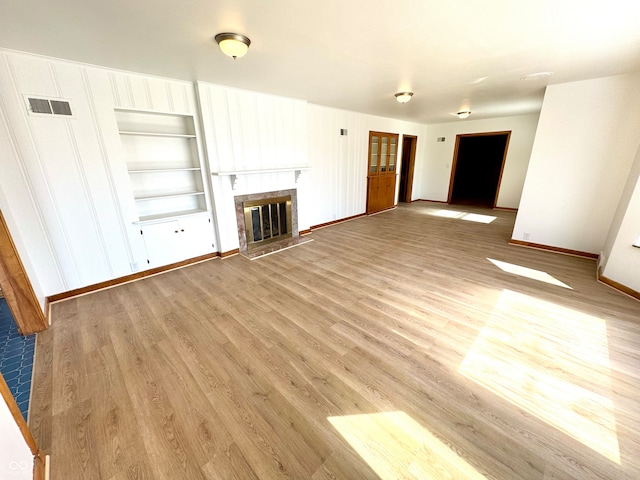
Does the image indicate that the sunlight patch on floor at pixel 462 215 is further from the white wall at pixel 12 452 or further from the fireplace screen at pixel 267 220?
the white wall at pixel 12 452

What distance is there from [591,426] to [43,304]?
182 inches

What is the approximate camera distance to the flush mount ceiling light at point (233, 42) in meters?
2.10

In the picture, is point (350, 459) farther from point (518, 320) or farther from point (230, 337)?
point (518, 320)

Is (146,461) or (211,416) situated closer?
(146,461)

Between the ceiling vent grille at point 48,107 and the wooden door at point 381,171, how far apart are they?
5.66 metres

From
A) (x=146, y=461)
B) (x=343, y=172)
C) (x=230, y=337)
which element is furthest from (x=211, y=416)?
(x=343, y=172)

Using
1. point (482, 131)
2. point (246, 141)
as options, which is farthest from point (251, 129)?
point (482, 131)

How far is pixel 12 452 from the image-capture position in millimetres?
1045

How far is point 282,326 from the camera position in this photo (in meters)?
2.37

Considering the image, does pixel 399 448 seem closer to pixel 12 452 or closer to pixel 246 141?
pixel 12 452

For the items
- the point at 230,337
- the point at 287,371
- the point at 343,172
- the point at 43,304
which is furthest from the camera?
the point at 343,172

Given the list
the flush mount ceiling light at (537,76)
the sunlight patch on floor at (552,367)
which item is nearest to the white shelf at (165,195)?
the sunlight patch on floor at (552,367)

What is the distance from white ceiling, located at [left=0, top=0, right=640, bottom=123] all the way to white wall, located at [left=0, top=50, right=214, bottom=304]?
237 mm

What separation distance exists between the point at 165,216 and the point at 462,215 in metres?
6.95
